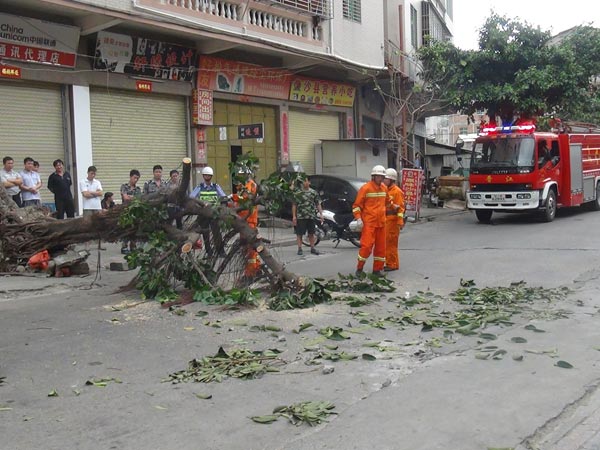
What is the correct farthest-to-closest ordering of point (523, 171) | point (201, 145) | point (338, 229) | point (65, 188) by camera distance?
point (201, 145) → point (523, 171) → point (338, 229) → point (65, 188)

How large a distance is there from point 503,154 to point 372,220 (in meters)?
9.24

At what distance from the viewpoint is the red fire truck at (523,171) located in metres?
17.5

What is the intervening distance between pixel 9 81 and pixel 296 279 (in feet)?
29.8

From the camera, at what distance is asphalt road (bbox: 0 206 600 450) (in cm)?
408

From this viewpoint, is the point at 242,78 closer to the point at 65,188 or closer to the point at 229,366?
the point at 65,188

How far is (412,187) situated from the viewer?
19.9 meters

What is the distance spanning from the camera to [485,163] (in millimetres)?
18125

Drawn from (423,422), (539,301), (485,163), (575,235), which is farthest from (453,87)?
(423,422)

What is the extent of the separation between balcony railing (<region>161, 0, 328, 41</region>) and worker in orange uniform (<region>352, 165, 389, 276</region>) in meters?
7.91

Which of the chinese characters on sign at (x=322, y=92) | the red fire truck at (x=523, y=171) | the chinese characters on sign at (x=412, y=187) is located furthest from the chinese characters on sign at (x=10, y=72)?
the red fire truck at (x=523, y=171)

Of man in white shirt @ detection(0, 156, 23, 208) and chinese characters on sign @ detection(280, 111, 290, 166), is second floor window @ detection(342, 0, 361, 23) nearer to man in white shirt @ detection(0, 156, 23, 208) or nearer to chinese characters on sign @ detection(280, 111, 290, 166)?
chinese characters on sign @ detection(280, 111, 290, 166)

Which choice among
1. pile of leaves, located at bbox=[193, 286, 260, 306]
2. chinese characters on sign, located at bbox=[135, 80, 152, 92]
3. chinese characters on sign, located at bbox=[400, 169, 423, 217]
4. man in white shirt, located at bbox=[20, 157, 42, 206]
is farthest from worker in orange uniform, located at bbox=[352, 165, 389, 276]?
chinese characters on sign, located at bbox=[400, 169, 423, 217]

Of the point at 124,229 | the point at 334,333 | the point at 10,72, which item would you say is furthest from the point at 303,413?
the point at 10,72

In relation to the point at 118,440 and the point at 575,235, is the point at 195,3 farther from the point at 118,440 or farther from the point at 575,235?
the point at 118,440
